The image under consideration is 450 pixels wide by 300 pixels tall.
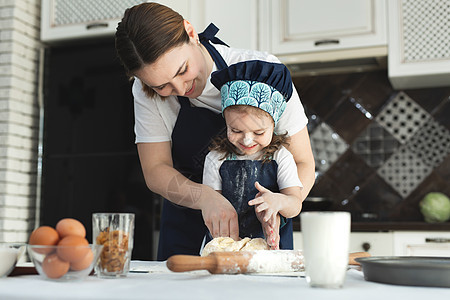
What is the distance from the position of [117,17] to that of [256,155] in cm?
171

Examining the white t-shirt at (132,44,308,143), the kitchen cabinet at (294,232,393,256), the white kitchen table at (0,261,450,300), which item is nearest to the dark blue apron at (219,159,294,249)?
the white t-shirt at (132,44,308,143)

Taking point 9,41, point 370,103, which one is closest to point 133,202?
point 9,41

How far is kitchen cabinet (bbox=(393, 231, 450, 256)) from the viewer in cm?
244

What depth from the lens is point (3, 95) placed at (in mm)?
2904

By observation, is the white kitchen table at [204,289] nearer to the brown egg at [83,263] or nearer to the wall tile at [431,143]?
the brown egg at [83,263]

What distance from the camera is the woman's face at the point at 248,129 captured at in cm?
130

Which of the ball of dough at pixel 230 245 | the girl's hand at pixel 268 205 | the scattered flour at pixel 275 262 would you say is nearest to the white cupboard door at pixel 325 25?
the girl's hand at pixel 268 205

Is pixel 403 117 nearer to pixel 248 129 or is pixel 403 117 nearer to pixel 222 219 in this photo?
pixel 248 129

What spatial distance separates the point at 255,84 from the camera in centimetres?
129

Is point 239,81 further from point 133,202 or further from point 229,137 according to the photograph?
point 133,202

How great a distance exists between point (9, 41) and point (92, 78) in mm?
498

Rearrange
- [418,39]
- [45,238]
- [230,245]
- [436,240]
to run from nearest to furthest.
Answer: [45,238]
[230,245]
[436,240]
[418,39]

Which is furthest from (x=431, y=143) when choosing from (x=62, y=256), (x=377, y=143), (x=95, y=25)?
(x=62, y=256)

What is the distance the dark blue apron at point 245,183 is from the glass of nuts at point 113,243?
54 cm
